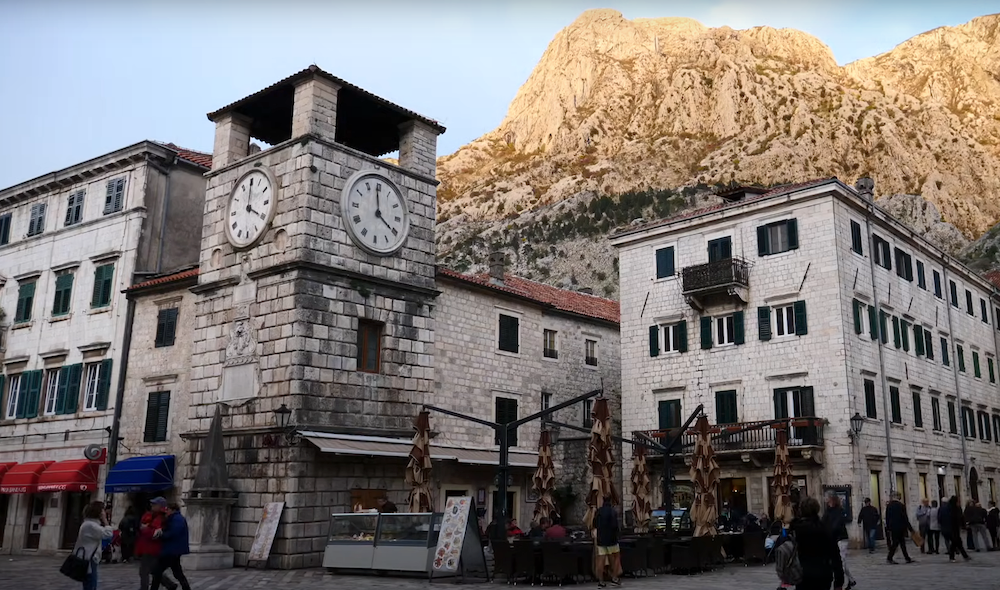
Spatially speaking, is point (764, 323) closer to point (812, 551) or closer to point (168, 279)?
point (168, 279)

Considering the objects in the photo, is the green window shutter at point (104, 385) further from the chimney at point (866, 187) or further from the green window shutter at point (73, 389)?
the chimney at point (866, 187)

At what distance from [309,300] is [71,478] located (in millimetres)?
11334

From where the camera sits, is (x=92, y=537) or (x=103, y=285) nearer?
(x=92, y=537)

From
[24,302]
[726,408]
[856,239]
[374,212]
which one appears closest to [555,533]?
[374,212]

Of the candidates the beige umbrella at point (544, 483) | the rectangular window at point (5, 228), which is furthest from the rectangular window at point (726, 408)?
the rectangular window at point (5, 228)

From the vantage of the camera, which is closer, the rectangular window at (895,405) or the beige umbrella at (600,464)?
the beige umbrella at (600,464)

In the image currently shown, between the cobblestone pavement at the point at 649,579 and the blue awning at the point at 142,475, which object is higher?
the blue awning at the point at 142,475

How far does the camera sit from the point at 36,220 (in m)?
31.2

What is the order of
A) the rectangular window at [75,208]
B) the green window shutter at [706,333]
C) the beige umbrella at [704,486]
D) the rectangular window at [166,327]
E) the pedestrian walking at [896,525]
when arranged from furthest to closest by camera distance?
the green window shutter at [706,333]
the rectangular window at [75,208]
the rectangular window at [166,327]
the pedestrian walking at [896,525]
the beige umbrella at [704,486]

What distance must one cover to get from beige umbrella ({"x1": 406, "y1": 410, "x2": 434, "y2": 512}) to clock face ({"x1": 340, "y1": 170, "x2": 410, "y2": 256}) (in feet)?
19.9

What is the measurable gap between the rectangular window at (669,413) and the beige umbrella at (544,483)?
11880 mm

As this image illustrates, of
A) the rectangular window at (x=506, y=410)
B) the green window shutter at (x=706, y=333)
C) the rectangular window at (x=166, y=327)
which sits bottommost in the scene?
the rectangular window at (x=506, y=410)

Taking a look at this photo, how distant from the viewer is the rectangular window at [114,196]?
93.0 ft

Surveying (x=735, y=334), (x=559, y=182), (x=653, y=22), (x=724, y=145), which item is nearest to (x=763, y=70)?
(x=724, y=145)
